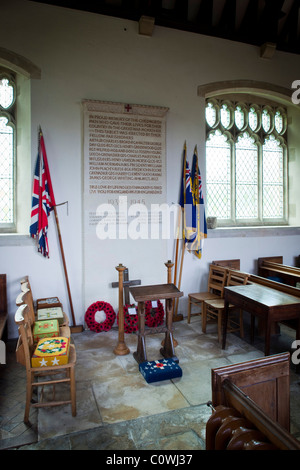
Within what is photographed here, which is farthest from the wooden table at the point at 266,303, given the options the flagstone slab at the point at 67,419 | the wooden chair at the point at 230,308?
the flagstone slab at the point at 67,419

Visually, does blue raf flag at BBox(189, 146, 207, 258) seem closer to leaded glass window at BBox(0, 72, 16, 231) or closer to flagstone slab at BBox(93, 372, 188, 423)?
flagstone slab at BBox(93, 372, 188, 423)

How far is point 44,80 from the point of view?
171 inches

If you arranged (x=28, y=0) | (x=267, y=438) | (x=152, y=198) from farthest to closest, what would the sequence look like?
(x=152, y=198) → (x=28, y=0) → (x=267, y=438)

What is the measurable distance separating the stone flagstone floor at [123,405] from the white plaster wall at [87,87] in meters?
1.06

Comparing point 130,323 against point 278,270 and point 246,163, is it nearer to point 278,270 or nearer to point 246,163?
point 278,270

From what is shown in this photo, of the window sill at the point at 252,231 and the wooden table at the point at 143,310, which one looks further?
the window sill at the point at 252,231

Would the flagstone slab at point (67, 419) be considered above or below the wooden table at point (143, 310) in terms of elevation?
below

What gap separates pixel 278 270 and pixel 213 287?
1127mm

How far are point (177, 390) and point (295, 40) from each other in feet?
18.6

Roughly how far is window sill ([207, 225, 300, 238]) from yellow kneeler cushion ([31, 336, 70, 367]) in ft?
10.1

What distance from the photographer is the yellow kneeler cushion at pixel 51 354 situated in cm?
263

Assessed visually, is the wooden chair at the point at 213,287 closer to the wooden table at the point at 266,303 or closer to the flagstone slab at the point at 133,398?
the wooden table at the point at 266,303

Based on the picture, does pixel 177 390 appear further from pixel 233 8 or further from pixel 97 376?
pixel 233 8

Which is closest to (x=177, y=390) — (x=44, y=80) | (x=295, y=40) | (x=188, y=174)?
(x=188, y=174)
